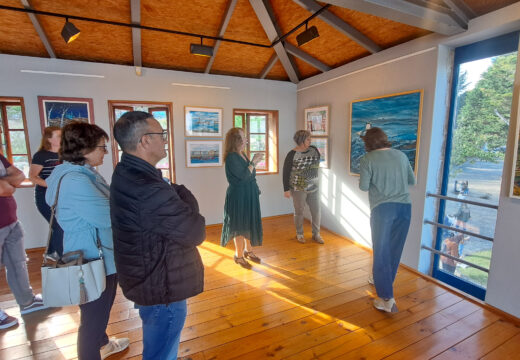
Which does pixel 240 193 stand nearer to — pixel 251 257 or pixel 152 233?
pixel 251 257

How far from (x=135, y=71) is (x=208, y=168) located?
179 centimetres

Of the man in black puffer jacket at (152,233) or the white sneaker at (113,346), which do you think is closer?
the man in black puffer jacket at (152,233)

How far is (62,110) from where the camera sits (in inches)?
140

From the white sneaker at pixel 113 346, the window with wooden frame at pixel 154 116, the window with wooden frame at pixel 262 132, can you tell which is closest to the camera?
the white sneaker at pixel 113 346

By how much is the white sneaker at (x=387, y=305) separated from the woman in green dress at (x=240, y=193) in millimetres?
1360

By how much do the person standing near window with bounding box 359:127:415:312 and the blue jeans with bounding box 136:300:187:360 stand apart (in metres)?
1.71

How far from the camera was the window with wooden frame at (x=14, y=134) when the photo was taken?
3502mm

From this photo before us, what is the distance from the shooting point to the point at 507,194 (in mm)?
2193

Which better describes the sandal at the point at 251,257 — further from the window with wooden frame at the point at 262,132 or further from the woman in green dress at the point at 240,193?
the window with wooden frame at the point at 262,132

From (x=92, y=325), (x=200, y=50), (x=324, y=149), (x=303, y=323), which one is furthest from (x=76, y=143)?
(x=324, y=149)

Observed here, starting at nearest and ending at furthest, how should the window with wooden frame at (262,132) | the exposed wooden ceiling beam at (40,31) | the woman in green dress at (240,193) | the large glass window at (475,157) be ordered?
the large glass window at (475,157)
the exposed wooden ceiling beam at (40,31)
the woman in green dress at (240,193)
the window with wooden frame at (262,132)

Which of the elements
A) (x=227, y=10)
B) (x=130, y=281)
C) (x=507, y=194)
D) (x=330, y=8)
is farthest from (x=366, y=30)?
(x=130, y=281)

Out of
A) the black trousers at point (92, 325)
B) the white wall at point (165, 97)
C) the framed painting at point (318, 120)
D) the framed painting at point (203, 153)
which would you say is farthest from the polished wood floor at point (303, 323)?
the framed painting at point (318, 120)

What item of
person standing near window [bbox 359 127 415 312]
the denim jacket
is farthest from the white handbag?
person standing near window [bbox 359 127 415 312]
